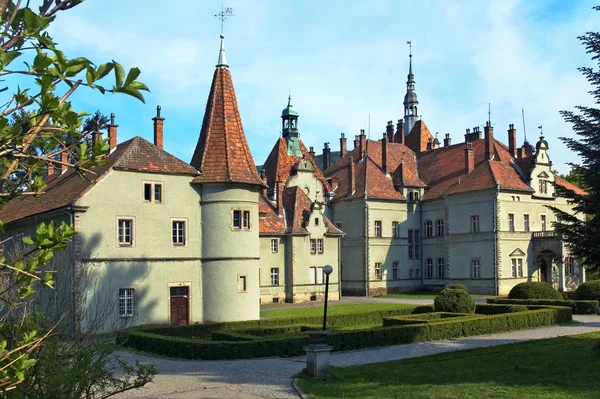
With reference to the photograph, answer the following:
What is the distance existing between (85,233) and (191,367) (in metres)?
9.78

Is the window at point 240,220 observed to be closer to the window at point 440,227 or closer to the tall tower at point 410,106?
the window at point 440,227

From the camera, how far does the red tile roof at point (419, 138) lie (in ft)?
203

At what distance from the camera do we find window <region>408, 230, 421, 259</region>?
53062 mm

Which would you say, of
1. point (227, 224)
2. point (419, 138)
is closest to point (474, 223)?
point (419, 138)

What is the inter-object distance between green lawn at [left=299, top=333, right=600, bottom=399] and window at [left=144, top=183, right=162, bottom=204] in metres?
13.5

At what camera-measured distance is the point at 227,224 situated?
95.8 ft

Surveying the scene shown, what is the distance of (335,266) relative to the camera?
44.5 meters

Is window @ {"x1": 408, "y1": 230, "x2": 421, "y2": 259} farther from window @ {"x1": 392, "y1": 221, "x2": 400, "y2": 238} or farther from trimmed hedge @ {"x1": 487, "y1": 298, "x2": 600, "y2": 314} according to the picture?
trimmed hedge @ {"x1": 487, "y1": 298, "x2": 600, "y2": 314}

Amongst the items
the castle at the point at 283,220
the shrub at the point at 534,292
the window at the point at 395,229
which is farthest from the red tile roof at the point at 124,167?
the window at the point at 395,229

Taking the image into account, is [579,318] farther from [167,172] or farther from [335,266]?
[167,172]

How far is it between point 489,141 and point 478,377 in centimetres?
3791

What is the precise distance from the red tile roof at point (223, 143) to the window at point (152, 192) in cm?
180

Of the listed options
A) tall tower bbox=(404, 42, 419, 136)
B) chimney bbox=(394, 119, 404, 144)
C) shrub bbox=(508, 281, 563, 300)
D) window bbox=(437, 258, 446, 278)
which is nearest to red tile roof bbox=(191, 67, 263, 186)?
shrub bbox=(508, 281, 563, 300)

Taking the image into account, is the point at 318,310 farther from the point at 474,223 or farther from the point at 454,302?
the point at 474,223
